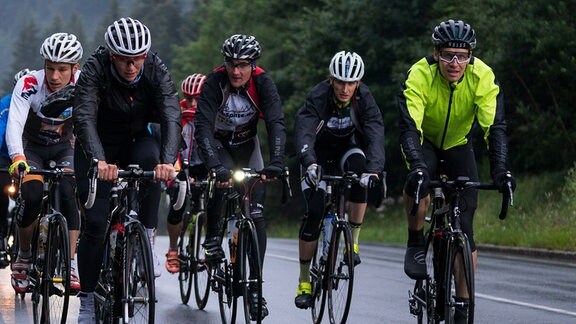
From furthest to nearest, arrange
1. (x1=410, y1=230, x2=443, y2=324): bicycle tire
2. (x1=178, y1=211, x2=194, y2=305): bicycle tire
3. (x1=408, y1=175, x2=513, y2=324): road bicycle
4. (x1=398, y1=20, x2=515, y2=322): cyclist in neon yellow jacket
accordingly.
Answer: (x1=178, y1=211, x2=194, y2=305): bicycle tire
(x1=410, y1=230, x2=443, y2=324): bicycle tire
(x1=398, y1=20, x2=515, y2=322): cyclist in neon yellow jacket
(x1=408, y1=175, x2=513, y2=324): road bicycle

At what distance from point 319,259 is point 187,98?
4341 mm

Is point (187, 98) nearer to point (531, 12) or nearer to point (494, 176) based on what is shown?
point (494, 176)

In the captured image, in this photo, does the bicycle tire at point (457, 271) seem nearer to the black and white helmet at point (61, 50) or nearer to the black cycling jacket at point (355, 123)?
the black cycling jacket at point (355, 123)

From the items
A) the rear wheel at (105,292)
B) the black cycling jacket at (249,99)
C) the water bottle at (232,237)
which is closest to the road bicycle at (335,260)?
the black cycling jacket at (249,99)

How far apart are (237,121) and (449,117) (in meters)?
2.05

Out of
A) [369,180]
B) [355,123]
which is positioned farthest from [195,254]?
[369,180]

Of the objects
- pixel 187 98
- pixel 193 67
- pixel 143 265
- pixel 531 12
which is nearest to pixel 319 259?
pixel 143 265

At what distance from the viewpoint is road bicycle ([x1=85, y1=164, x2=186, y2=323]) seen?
744 cm

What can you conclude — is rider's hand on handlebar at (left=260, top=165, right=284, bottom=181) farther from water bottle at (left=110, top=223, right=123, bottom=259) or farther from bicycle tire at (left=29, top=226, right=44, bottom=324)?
bicycle tire at (left=29, top=226, right=44, bottom=324)

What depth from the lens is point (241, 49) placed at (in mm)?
9477

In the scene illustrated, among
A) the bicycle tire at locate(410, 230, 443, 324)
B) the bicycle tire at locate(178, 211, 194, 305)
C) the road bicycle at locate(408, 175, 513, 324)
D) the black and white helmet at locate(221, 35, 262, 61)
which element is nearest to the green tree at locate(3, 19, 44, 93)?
the bicycle tire at locate(178, 211, 194, 305)

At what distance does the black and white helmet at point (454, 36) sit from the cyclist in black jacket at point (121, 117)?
1.77 meters

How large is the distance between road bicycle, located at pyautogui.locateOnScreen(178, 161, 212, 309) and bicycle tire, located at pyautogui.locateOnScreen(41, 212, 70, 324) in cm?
195

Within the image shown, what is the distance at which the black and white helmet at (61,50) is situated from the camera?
9953 millimetres
